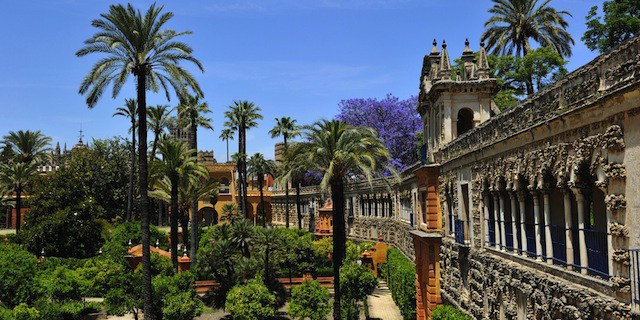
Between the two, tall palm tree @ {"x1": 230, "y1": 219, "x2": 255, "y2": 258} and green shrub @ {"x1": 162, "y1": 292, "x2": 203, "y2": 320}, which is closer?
green shrub @ {"x1": 162, "y1": 292, "x2": 203, "y2": 320}

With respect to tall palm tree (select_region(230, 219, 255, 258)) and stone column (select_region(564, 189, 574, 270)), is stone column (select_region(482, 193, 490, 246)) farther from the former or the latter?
tall palm tree (select_region(230, 219, 255, 258))

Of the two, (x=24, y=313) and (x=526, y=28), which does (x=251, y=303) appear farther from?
(x=526, y=28)

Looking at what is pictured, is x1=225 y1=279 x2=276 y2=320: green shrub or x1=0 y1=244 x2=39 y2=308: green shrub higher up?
x1=0 y1=244 x2=39 y2=308: green shrub

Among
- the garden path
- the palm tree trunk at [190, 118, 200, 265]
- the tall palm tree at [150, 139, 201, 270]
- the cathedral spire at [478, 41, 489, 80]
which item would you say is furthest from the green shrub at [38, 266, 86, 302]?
the cathedral spire at [478, 41, 489, 80]

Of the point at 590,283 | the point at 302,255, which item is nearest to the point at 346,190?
the point at 302,255

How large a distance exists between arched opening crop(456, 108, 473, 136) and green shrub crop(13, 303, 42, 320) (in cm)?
2138

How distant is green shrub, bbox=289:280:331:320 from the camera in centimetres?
2863

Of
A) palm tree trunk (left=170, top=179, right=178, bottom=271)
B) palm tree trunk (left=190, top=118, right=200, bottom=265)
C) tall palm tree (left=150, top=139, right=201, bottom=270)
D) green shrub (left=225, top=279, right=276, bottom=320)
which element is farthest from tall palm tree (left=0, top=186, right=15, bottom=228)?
green shrub (left=225, top=279, right=276, bottom=320)

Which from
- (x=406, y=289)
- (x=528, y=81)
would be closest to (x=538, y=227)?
(x=406, y=289)

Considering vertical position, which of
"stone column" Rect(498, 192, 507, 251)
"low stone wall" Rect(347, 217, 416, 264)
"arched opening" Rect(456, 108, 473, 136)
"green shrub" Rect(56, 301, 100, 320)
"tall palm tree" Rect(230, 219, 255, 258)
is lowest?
"green shrub" Rect(56, 301, 100, 320)

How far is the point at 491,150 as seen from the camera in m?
17.3

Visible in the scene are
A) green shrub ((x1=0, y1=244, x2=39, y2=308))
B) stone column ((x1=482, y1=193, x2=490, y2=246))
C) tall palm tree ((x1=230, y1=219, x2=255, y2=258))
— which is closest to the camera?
stone column ((x1=482, y1=193, x2=490, y2=246))

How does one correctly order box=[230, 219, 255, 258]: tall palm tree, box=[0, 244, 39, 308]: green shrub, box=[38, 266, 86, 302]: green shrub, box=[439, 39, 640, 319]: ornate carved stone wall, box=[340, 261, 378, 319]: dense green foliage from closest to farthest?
box=[439, 39, 640, 319]: ornate carved stone wall, box=[0, 244, 39, 308]: green shrub, box=[340, 261, 378, 319]: dense green foliage, box=[38, 266, 86, 302]: green shrub, box=[230, 219, 255, 258]: tall palm tree

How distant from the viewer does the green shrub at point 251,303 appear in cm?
2866
